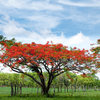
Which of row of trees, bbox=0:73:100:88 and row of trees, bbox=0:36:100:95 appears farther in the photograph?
row of trees, bbox=0:73:100:88

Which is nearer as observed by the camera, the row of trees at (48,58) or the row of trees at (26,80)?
the row of trees at (48,58)

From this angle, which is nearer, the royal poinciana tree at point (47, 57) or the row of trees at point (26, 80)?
the royal poinciana tree at point (47, 57)

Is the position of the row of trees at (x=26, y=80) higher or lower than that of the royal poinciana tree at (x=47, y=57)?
lower

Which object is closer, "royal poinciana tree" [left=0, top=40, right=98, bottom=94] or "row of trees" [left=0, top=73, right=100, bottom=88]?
"royal poinciana tree" [left=0, top=40, right=98, bottom=94]

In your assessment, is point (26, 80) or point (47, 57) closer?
point (47, 57)

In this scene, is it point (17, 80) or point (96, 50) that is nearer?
point (96, 50)

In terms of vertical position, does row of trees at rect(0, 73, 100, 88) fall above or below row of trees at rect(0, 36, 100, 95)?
below

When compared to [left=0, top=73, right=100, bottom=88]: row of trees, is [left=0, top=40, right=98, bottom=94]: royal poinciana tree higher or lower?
higher

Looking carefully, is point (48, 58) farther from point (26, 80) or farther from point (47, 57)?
point (26, 80)

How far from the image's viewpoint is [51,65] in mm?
17672

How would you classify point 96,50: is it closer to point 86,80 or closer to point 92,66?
point 92,66

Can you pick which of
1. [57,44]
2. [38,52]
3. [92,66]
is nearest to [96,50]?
[92,66]

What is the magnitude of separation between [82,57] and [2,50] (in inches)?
358

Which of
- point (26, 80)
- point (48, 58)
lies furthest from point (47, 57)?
point (26, 80)
